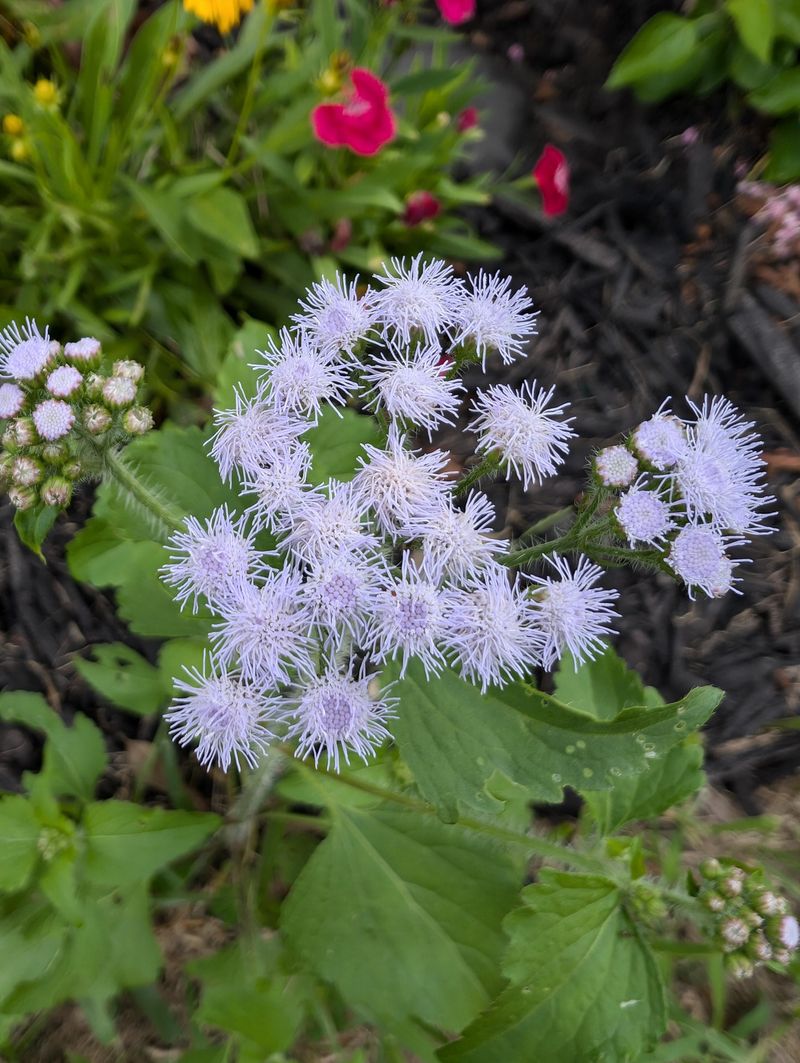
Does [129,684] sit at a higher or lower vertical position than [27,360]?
lower

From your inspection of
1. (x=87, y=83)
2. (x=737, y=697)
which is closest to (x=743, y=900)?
(x=737, y=697)

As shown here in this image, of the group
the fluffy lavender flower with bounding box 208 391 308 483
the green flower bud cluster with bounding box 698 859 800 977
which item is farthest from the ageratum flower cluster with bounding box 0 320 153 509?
the green flower bud cluster with bounding box 698 859 800 977

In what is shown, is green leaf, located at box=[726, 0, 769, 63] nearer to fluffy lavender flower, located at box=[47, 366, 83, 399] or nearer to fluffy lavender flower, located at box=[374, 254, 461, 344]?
fluffy lavender flower, located at box=[374, 254, 461, 344]

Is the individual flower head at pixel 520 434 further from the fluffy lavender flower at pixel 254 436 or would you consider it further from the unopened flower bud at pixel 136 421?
the unopened flower bud at pixel 136 421

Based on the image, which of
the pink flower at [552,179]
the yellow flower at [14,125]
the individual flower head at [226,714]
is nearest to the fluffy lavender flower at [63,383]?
the individual flower head at [226,714]

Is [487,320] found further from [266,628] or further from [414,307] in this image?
[266,628]

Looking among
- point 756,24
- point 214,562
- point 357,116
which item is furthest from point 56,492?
point 756,24
